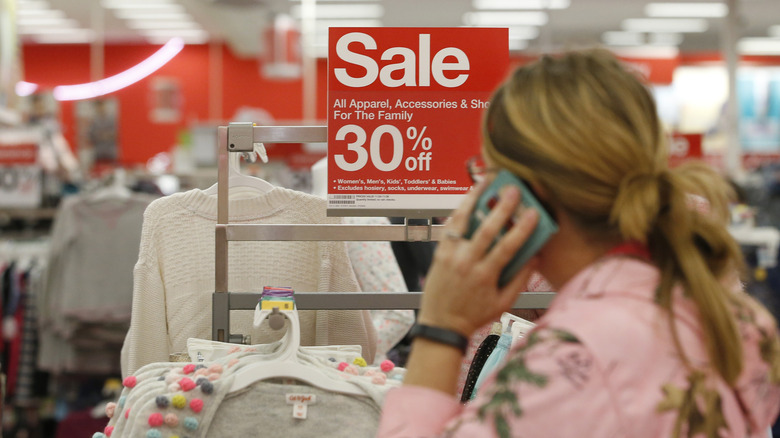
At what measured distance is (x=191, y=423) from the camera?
4.47ft

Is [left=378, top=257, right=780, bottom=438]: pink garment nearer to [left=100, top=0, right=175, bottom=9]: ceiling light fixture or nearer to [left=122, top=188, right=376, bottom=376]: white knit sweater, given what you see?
[left=122, top=188, right=376, bottom=376]: white knit sweater

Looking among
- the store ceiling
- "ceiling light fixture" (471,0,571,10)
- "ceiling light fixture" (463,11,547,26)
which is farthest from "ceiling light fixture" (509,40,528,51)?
"ceiling light fixture" (471,0,571,10)

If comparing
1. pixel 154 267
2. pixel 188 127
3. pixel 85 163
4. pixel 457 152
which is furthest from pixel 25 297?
pixel 188 127

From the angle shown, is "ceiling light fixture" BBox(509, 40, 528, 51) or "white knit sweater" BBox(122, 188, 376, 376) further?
"ceiling light fixture" BBox(509, 40, 528, 51)

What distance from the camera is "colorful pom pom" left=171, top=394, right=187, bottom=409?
53.9 inches

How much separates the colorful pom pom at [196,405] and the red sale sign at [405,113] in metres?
0.55

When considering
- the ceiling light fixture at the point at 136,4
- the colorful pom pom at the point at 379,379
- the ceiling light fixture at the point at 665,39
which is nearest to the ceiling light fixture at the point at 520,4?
the ceiling light fixture at the point at 665,39

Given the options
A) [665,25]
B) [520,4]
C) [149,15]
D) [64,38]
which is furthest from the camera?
[64,38]

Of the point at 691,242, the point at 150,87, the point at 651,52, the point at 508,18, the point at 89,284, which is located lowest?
the point at 89,284

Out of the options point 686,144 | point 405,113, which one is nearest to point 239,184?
point 405,113

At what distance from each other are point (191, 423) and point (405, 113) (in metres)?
0.76

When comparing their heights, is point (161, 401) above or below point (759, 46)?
below

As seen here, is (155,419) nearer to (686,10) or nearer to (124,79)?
(686,10)

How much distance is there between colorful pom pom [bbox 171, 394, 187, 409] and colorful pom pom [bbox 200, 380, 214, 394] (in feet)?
0.10
